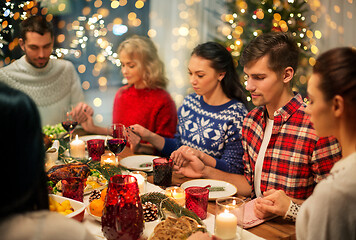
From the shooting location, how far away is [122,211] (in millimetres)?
1026

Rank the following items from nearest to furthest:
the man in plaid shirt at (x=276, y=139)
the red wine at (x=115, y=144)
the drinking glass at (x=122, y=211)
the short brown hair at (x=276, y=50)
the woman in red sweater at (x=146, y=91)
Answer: the drinking glass at (x=122, y=211) < the man in plaid shirt at (x=276, y=139) < the short brown hair at (x=276, y=50) < the red wine at (x=115, y=144) < the woman in red sweater at (x=146, y=91)

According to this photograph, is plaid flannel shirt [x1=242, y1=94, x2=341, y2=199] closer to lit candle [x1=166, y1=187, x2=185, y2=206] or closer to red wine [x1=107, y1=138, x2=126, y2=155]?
lit candle [x1=166, y1=187, x2=185, y2=206]

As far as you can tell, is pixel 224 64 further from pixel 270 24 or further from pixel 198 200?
pixel 270 24

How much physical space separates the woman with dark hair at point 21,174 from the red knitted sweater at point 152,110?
226cm

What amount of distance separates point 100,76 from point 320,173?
344 centimetres

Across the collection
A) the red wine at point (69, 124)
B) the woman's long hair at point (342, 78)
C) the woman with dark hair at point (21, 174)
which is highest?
the woman's long hair at point (342, 78)

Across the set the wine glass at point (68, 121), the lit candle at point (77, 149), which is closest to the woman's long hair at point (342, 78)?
the lit candle at point (77, 149)

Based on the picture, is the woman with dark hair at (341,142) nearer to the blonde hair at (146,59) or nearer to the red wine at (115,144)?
the red wine at (115,144)

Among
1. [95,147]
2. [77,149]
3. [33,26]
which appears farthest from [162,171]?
[33,26]

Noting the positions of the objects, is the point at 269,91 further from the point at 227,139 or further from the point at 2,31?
the point at 2,31

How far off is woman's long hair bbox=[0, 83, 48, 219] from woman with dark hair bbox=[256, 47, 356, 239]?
686mm

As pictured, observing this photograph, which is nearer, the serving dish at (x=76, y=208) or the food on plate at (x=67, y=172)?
the serving dish at (x=76, y=208)

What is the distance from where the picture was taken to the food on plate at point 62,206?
3.76 feet

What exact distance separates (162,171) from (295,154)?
2.06 ft
